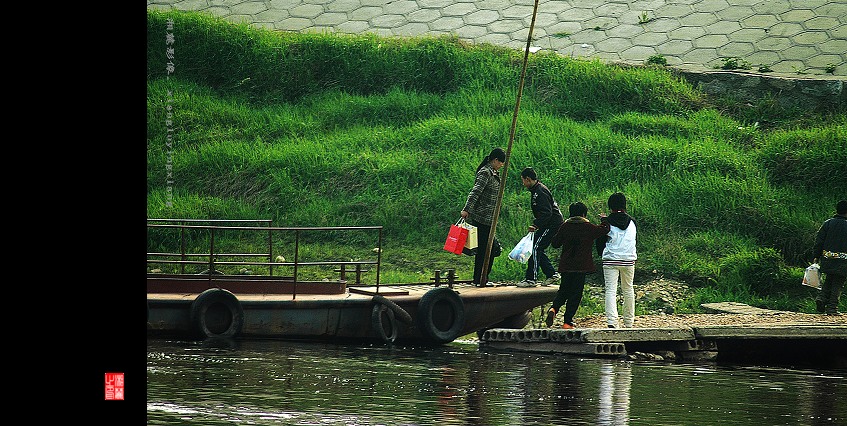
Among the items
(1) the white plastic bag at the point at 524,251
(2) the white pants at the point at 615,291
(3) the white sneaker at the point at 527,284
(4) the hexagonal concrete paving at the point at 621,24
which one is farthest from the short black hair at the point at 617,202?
(4) the hexagonal concrete paving at the point at 621,24

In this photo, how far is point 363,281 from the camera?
1755 centimetres

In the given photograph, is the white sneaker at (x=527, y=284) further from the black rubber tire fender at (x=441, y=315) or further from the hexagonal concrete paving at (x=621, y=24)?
the hexagonal concrete paving at (x=621, y=24)

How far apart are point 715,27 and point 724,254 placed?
705 centimetres

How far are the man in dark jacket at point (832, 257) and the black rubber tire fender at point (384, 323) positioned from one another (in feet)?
18.1

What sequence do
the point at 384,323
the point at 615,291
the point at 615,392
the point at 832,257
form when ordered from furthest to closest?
the point at 832,257, the point at 615,291, the point at 384,323, the point at 615,392

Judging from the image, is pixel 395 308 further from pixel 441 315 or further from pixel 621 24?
pixel 621 24

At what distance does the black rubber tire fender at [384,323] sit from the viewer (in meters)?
13.9

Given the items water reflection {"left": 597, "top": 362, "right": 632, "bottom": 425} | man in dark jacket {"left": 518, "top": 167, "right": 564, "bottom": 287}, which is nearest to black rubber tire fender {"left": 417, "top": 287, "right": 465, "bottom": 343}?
man in dark jacket {"left": 518, "top": 167, "right": 564, "bottom": 287}

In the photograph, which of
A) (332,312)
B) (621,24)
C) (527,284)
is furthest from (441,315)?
(621,24)

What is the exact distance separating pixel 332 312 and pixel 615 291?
3.07m

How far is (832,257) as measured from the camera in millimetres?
16125

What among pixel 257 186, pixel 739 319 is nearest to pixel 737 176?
pixel 739 319
